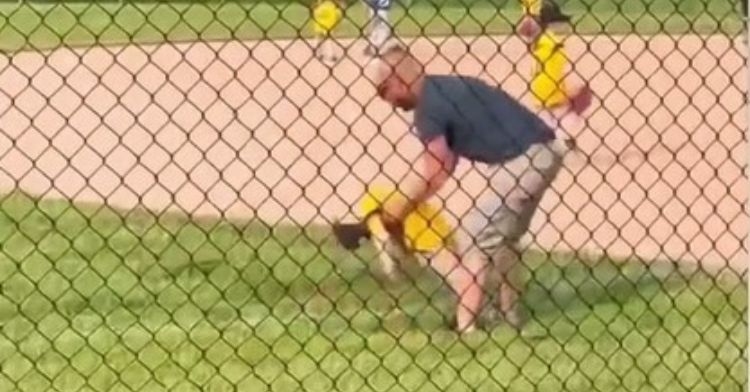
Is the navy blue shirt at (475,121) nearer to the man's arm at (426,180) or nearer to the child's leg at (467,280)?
the man's arm at (426,180)

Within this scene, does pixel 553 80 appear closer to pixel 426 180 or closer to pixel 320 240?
pixel 320 240

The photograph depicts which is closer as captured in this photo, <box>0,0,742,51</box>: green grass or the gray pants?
the gray pants

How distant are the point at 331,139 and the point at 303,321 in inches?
154

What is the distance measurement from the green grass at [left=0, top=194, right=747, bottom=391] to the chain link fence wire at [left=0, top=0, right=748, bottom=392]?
0.01m

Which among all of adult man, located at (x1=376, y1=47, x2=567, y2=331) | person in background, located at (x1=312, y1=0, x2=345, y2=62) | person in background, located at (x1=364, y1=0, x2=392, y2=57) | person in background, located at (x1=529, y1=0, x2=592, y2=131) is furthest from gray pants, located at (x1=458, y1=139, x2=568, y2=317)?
person in background, located at (x1=312, y1=0, x2=345, y2=62)

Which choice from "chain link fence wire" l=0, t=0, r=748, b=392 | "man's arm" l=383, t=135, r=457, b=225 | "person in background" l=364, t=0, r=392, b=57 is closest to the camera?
"chain link fence wire" l=0, t=0, r=748, b=392

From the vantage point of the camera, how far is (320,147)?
37.2 ft

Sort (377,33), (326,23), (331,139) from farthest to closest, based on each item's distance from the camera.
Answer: (326,23)
(331,139)
(377,33)

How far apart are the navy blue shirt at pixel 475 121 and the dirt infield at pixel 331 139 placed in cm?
113

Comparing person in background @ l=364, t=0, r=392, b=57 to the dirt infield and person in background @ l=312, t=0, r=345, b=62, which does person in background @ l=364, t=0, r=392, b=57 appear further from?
person in background @ l=312, t=0, r=345, b=62

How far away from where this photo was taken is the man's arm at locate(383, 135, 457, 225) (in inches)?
286

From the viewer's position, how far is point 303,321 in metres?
7.77

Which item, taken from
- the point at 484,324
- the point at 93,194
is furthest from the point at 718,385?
the point at 93,194

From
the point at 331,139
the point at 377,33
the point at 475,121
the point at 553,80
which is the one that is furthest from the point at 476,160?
the point at 331,139
